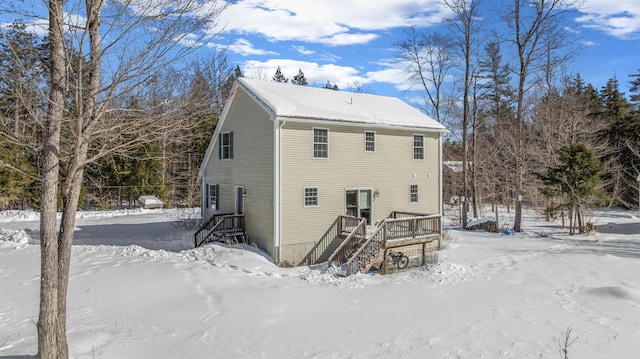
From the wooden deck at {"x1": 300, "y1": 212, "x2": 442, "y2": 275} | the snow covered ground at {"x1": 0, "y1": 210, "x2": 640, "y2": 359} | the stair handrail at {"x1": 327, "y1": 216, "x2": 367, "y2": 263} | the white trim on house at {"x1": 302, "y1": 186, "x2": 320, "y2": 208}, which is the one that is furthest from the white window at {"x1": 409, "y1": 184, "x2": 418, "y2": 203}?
the white trim on house at {"x1": 302, "y1": 186, "x2": 320, "y2": 208}

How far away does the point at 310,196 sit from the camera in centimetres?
1577

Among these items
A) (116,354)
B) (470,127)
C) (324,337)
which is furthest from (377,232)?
(470,127)

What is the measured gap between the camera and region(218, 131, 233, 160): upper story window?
18094 millimetres

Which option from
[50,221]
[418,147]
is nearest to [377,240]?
[418,147]

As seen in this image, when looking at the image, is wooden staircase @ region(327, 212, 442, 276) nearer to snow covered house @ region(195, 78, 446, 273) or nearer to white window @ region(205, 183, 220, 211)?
snow covered house @ region(195, 78, 446, 273)

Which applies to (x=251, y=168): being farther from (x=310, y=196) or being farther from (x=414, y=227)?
(x=414, y=227)

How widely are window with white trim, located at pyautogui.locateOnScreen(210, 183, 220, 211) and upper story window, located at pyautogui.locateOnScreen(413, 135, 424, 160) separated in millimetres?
9190

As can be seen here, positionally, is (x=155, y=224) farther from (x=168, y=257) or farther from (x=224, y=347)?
(x=224, y=347)

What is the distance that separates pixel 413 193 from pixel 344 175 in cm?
400

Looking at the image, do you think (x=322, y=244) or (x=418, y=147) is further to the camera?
(x=418, y=147)

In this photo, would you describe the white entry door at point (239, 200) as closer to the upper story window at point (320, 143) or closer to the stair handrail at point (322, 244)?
the stair handrail at point (322, 244)

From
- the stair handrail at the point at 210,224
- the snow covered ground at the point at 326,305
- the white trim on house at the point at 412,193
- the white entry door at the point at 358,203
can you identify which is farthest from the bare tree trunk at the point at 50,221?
the white trim on house at the point at 412,193

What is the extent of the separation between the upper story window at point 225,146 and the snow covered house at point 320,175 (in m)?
0.05

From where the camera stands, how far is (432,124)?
19109 millimetres
